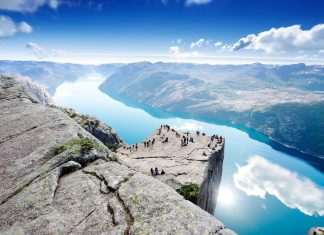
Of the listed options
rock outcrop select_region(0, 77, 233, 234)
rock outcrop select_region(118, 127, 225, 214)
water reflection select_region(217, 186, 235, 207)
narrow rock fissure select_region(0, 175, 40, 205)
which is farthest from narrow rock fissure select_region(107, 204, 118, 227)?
water reflection select_region(217, 186, 235, 207)

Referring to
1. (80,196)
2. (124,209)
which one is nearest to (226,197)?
(80,196)

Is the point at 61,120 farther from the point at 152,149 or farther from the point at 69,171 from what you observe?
the point at 152,149

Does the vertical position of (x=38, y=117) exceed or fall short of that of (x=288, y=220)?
it exceeds it

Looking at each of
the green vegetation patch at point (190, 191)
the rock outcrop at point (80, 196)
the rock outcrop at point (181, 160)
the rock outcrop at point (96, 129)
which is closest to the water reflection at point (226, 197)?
the rock outcrop at point (181, 160)

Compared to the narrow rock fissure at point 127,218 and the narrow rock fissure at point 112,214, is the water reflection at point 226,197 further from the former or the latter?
the narrow rock fissure at point 112,214

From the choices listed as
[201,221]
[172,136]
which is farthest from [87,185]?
[172,136]

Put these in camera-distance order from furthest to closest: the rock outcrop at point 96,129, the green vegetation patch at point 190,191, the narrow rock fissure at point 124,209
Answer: the rock outcrop at point 96,129
the green vegetation patch at point 190,191
the narrow rock fissure at point 124,209
